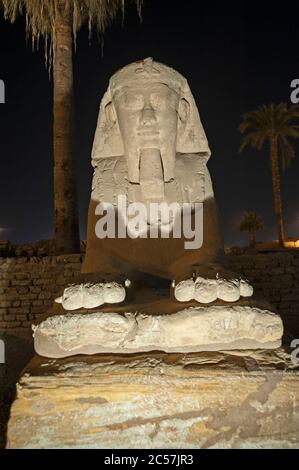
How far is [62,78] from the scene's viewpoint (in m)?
7.83

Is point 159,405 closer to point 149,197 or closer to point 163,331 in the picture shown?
point 163,331

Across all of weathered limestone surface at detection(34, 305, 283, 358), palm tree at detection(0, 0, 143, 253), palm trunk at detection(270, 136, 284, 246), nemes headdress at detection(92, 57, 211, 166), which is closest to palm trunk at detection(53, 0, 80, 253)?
palm tree at detection(0, 0, 143, 253)

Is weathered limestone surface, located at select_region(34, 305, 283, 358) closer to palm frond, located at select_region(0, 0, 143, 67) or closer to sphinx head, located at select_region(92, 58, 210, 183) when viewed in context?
sphinx head, located at select_region(92, 58, 210, 183)

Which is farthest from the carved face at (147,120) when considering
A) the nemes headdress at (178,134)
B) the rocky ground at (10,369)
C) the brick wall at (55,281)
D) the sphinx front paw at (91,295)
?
the brick wall at (55,281)

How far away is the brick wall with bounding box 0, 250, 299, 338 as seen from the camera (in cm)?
619

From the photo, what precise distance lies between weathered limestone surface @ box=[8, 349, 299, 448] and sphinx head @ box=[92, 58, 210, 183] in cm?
123

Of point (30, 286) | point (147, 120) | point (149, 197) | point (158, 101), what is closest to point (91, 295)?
point (149, 197)

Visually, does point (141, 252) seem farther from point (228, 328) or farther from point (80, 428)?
point (80, 428)

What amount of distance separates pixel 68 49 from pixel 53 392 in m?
7.94

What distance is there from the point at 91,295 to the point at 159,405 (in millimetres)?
530

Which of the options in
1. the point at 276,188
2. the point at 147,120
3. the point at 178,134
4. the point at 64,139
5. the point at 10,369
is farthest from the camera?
the point at 276,188

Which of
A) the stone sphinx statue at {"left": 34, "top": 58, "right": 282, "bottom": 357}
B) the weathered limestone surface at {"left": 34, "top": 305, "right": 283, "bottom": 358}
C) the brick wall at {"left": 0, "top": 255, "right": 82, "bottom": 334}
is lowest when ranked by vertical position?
the brick wall at {"left": 0, "top": 255, "right": 82, "bottom": 334}

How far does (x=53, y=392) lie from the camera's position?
1.54 meters

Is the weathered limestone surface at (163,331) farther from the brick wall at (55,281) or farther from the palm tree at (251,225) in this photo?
the palm tree at (251,225)
